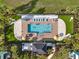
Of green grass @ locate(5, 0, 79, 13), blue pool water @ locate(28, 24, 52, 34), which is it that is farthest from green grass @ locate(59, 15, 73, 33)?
blue pool water @ locate(28, 24, 52, 34)

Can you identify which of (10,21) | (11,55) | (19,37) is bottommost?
(11,55)

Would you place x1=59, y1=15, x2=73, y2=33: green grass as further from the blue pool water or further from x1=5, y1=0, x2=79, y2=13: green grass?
the blue pool water

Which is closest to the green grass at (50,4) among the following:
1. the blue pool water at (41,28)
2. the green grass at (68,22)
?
the green grass at (68,22)

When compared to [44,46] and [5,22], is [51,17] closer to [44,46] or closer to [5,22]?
[44,46]

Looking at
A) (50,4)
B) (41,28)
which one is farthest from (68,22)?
(41,28)

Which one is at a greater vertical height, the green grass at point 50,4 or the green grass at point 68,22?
the green grass at point 50,4

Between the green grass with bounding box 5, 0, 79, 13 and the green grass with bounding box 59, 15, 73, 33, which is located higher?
the green grass with bounding box 5, 0, 79, 13

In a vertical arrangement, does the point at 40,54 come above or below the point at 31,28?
below

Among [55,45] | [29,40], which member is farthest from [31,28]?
[55,45]

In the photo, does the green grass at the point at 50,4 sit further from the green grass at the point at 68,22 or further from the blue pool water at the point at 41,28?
the blue pool water at the point at 41,28
